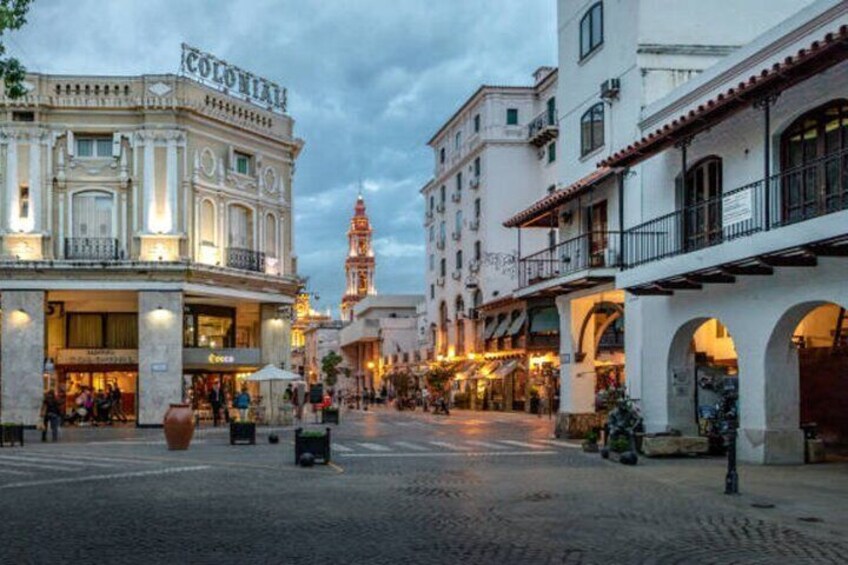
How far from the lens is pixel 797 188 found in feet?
66.5

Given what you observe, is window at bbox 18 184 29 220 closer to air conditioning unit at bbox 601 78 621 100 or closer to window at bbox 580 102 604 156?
window at bbox 580 102 604 156

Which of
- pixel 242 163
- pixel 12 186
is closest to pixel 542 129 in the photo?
pixel 242 163

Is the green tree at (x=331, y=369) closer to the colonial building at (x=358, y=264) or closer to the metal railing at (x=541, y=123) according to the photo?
the colonial building at (x=358, y=264)

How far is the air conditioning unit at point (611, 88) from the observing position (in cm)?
2812

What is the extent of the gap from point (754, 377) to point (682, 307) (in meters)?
3.53

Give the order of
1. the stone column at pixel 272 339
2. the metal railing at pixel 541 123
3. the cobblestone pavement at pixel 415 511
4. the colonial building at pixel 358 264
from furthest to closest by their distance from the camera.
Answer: the colonial building at pixel 358 264 < the metal railing at pixel 541 123 < the stone column at pixel 272 339 < the cobblestone pavement at pixel 415 511

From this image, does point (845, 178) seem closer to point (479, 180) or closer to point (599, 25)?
point (599, 25)

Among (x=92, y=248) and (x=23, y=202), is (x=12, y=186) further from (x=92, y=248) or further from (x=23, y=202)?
(x=92, y=248)

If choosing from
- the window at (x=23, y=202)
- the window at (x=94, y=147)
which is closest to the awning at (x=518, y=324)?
the window at (x=94, y=147)

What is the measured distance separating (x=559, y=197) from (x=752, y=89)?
37.0 feet

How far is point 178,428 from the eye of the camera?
87.8 ft

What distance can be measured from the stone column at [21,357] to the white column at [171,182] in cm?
552

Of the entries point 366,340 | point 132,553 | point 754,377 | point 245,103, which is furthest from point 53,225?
point 366,340

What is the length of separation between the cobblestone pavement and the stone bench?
39.7 inches
